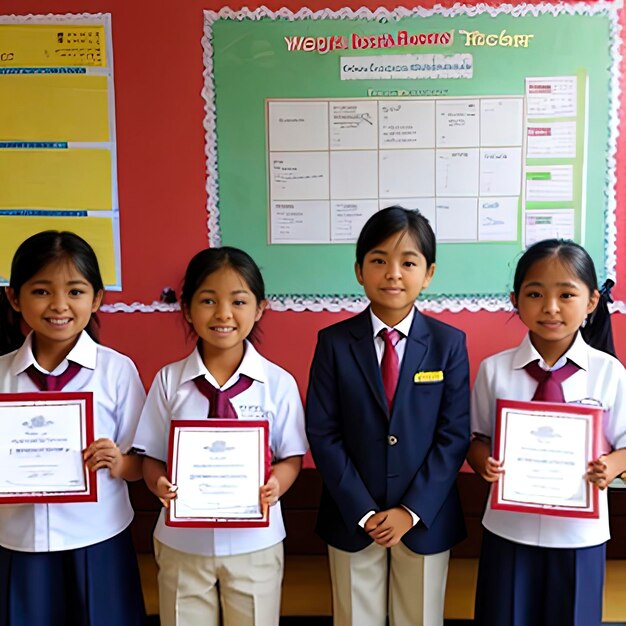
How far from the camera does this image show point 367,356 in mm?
1746

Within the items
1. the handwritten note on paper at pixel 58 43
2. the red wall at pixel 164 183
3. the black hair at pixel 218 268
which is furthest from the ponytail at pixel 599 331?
the handwritten note on paper at pixel 58 43

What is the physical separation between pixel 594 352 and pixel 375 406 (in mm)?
614

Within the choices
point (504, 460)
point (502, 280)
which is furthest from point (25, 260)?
point (502, 280)

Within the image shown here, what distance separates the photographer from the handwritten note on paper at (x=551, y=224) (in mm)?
2600

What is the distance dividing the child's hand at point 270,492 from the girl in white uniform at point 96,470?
0.39 metres

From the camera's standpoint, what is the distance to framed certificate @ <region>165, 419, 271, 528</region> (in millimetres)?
1614

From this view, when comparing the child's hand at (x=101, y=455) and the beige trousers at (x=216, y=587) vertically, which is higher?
the child's hand at (x=101, y=455)

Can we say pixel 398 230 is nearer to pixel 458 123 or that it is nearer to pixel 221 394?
pixel 221 394

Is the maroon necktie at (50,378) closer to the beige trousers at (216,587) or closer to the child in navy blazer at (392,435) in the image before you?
the beige trousers at (216,587)

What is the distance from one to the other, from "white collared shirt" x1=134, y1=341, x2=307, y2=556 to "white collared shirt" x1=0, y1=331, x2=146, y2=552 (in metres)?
0.09

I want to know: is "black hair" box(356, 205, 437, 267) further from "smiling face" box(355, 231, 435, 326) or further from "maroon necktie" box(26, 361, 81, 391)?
"maroon necktie" box(26, 361, 81, 391)

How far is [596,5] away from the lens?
252 centimetres

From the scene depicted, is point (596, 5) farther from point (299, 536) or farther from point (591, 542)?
point (299, 536)

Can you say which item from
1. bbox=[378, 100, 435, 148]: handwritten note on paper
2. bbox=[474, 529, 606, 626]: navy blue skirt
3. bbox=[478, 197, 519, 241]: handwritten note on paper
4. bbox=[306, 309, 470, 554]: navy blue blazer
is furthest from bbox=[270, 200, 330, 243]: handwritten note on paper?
bbox=[474, 529, 606, 626]: navy blue skirt
